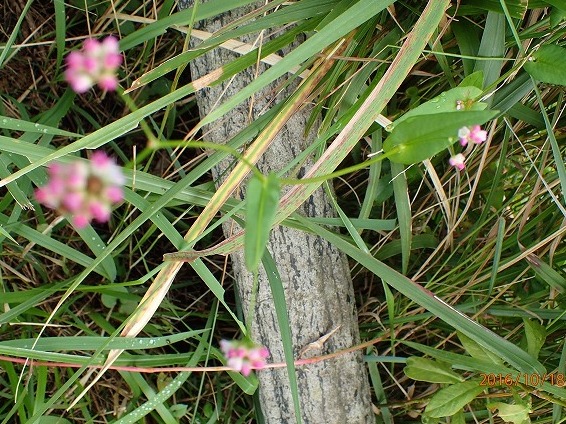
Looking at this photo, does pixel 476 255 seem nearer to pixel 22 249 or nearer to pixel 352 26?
pixel 352 26

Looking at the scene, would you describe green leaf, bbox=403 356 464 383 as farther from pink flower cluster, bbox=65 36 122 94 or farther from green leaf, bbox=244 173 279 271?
pink flower cluster, bbox=65 36 122 94

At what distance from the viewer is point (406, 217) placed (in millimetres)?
896

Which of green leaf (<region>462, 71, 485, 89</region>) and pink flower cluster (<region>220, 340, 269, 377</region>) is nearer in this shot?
pink flower cluster (<region>220, 340, 269, 377</region>)

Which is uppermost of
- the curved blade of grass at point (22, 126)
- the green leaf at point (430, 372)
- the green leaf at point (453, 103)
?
the curved blade of grass at point (22, 126)

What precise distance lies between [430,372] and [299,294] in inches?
8.8

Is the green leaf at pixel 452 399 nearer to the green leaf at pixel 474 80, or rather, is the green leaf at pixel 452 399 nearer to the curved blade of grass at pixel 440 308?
the curved blade of grass at pixel 440 308

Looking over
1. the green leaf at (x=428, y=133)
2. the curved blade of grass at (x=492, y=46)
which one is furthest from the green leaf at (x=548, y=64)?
the green leaf at (x=428, y=133)

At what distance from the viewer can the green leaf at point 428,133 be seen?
1.57 feet

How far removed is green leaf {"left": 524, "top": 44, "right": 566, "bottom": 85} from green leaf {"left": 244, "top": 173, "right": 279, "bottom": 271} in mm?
489

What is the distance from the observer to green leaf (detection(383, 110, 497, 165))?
48 cm

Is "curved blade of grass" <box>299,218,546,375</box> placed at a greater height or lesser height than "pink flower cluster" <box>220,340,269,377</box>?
greater
